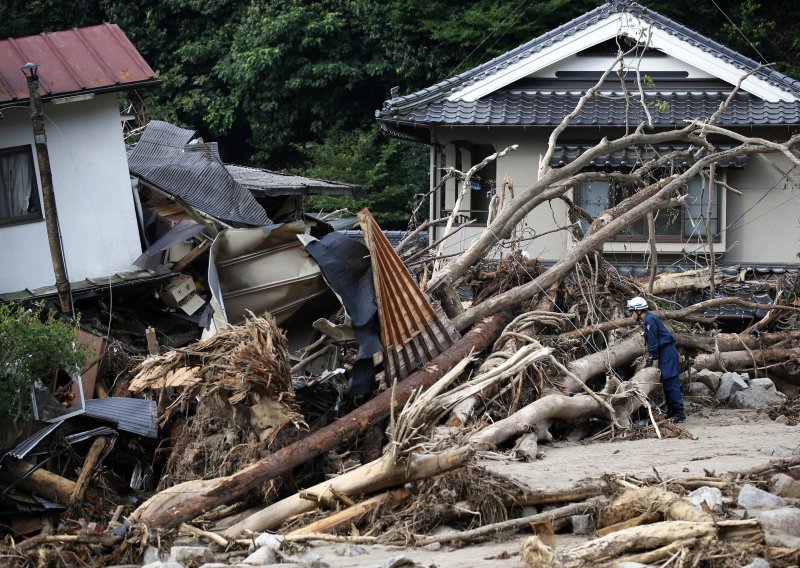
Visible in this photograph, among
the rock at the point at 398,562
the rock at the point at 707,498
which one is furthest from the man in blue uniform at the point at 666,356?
the rock at the point at 398,562

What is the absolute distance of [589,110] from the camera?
1689cm

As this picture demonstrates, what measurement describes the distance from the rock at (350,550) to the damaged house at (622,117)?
10301 millimetres

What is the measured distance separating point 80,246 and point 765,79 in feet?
35.7

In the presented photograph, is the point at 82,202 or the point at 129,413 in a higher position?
the point at 82,202

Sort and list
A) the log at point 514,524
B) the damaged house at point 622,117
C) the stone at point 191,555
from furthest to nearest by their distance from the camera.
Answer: the damaged house at point 622,117 < the log at point 514,524 < the stone at point 191,555

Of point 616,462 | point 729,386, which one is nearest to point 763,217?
point 729,386

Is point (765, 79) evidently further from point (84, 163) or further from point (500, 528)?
point (500, 528)

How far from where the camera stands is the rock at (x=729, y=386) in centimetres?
1212

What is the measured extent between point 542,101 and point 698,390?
21.6ft

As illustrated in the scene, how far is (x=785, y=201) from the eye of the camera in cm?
1717

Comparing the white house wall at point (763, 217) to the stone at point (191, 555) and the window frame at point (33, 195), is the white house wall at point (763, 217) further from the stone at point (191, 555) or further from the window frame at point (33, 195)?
the stone at point (191, 555)

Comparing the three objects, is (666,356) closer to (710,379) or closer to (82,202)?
(710,379)

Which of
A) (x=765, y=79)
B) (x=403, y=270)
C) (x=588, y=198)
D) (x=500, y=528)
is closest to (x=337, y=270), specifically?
(x=403, y=270)

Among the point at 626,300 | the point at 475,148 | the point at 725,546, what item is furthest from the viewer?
the point at 475,148
